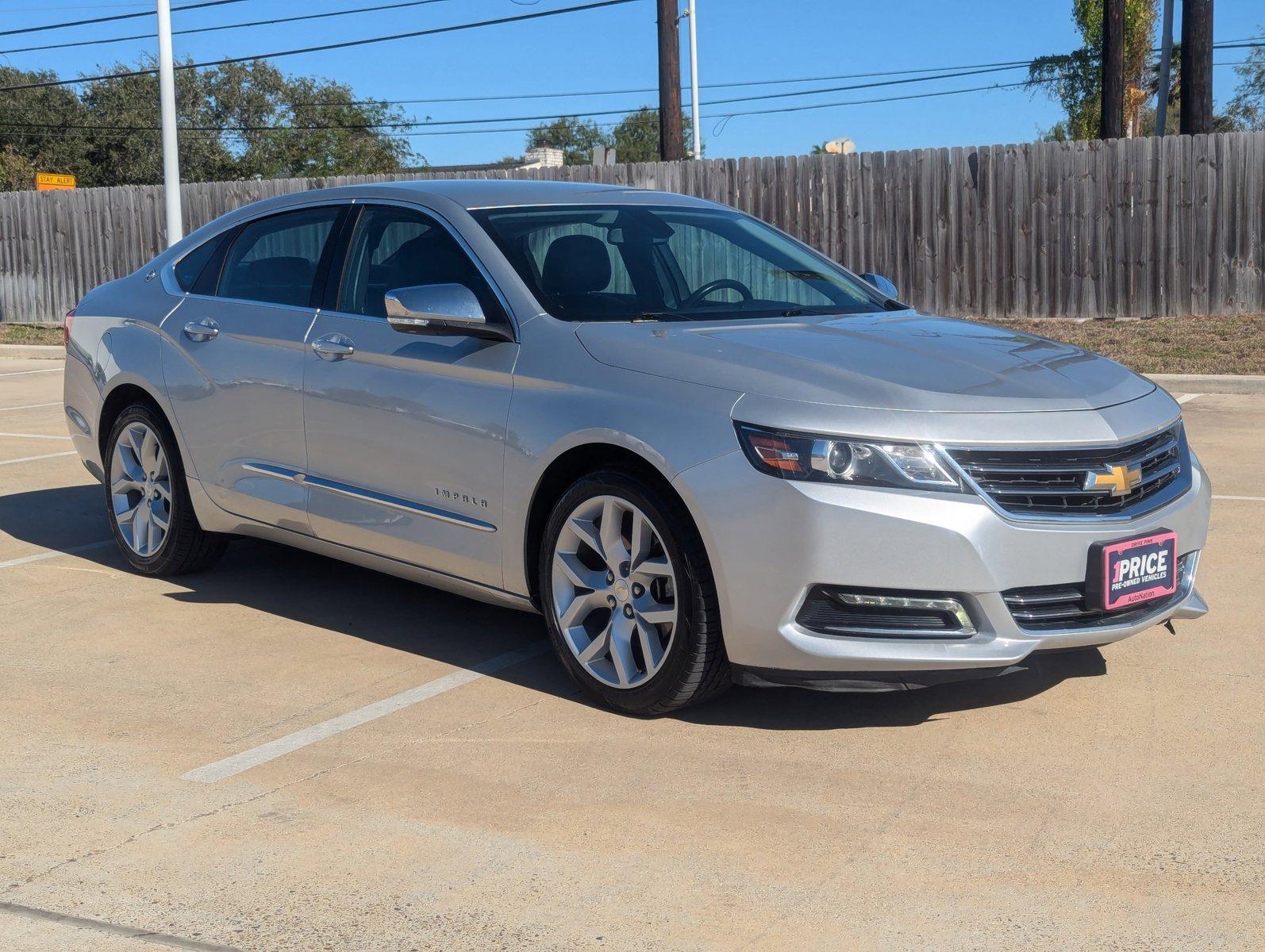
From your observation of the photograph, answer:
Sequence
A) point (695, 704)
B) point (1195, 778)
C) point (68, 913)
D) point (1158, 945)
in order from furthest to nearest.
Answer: point (695, 704) → point (1195, 778) → point (68, 913) → point (1158, 945)

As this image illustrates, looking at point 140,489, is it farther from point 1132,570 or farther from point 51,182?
point 51,182

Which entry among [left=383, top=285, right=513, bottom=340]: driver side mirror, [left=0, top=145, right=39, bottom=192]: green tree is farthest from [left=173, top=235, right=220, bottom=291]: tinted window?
[left=0, top=145, right=39, bottom=192]: green tree

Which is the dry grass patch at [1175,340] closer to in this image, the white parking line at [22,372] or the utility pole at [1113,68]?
the utility pole at [1113,68]

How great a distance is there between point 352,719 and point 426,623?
47.9 inches

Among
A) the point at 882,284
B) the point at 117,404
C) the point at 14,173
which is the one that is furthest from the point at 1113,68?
the point at 14,173

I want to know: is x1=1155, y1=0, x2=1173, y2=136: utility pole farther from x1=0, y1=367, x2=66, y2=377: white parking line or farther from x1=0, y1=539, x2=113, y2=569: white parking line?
x1=0, y1=539, x2=113, y2=569: white parking line

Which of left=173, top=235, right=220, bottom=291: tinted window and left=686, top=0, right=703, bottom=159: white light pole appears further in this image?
left=686, top=0, right=703, bottom=159: white light pole

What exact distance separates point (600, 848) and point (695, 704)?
0.96 meters

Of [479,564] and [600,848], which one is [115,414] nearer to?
[479,564]

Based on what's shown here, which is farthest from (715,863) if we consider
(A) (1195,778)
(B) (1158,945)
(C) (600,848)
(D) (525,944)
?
(A) (1195,778)

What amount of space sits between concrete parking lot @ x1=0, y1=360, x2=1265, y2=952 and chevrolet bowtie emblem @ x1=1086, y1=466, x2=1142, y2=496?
2.47ft

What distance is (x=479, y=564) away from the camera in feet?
16.8

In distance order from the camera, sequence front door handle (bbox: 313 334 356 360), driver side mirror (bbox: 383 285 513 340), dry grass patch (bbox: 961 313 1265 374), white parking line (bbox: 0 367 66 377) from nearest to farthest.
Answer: driver side mirror (bbox: 383 285 513 340)
front door handle (bbox: 313 334 356 360)
dry grass patch (bbox: 961 313 1265 374)
white parking line (bbox: 0 367 66 377)

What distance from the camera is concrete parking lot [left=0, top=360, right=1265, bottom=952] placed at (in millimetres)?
3346
